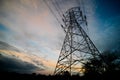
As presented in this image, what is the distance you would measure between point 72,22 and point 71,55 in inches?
193

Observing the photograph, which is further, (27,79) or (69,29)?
(69,29)

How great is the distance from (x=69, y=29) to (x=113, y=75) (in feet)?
30.8

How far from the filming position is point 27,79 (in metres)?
12.8

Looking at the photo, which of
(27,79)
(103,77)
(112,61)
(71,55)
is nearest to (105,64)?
(103,77)

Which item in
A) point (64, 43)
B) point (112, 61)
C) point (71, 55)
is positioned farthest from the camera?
point (112, 61)

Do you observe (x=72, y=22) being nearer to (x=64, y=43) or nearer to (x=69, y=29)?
(x=69, y=29)

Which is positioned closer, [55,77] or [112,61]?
[55,77]

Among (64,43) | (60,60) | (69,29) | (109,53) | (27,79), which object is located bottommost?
(27,79)

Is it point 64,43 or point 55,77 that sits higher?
point 64,43

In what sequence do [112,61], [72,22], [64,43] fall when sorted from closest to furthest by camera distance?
[64,43], [72,22], [112,61]

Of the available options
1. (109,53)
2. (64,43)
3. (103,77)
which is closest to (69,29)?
(64,43)

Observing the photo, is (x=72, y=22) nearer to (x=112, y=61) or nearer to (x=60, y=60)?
(x=60, y=60)

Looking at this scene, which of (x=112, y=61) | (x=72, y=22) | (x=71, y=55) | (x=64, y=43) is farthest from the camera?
(x=112, y=61)

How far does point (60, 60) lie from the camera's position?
43.3 ft
